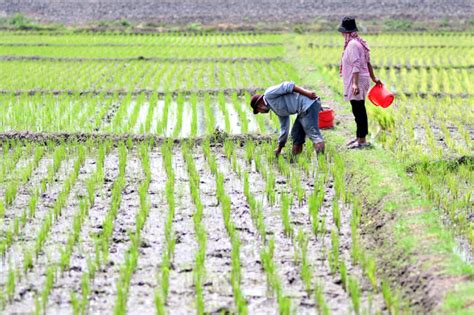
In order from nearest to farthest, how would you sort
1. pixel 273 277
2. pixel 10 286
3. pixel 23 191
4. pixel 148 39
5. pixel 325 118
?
1. pixel 10 286
2. pixel 273 277
3. pixel 23 191
4. pixel 325 118
5. pixel 148 39

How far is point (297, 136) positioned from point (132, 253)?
2.61 metres

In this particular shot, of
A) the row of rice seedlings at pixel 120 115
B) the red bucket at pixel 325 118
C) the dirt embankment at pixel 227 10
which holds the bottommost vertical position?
the red bucket at pixel 325 118

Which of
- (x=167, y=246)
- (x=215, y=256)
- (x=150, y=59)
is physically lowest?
(x=215, y=256)

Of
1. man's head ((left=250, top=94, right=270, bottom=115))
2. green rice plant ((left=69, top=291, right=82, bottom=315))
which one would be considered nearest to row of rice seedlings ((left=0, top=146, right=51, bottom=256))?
green rice plant ((left=69, top=291, right=82, bottom=315))

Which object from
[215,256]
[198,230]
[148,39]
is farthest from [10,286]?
[148,39]

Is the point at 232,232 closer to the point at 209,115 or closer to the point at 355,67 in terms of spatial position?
the point at 355,67

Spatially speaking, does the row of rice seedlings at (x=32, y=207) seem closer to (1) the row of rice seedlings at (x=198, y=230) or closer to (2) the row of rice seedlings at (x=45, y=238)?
(2) the row of rice seedlings at (x=45, y=238)

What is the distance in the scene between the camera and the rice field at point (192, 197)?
3.64m

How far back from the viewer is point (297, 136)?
6254mm

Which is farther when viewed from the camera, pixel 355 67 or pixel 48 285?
pixel 355 67

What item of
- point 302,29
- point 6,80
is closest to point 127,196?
point 6,80

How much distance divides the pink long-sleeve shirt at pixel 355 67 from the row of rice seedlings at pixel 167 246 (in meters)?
1.68

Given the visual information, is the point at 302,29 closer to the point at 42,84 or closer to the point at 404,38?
the point at 404,38

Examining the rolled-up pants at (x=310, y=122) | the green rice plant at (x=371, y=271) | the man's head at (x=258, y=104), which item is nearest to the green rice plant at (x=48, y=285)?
the green rice plant at (x=371, y=271)
